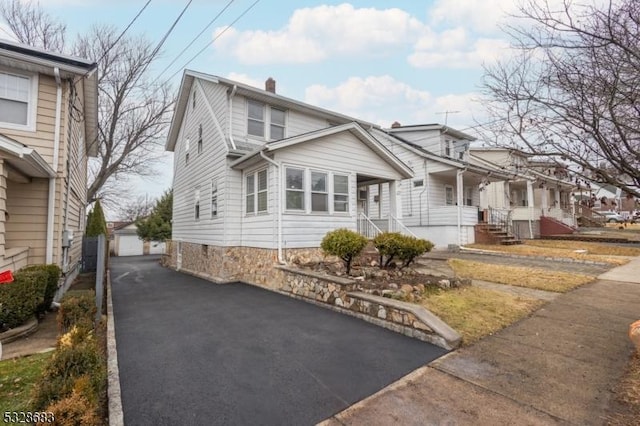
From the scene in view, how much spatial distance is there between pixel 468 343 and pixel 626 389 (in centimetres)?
165

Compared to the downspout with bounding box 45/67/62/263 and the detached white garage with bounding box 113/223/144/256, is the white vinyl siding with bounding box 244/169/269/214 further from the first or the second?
the detached white garage with bounding box 113/223/144/256

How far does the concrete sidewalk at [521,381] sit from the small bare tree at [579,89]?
2147mm

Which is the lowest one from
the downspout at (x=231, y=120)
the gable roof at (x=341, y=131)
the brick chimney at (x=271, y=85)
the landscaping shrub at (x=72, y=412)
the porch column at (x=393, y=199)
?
the landscaping shrub at (x=72, y=412)

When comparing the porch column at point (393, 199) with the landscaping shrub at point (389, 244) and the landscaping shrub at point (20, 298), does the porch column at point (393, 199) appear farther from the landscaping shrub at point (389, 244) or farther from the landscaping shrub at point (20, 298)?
the landscaping shrub at point (20, 298)

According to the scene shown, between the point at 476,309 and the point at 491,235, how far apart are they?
11316 mm

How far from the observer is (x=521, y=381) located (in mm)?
3471

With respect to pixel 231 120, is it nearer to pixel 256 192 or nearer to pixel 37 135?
pixel 256 192

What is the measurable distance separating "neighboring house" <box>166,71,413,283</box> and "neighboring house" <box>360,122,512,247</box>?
11.5 feet

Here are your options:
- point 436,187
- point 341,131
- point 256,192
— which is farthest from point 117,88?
point 436,187

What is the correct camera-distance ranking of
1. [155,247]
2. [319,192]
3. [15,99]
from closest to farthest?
[15,99] < [319,192] < [155,247]

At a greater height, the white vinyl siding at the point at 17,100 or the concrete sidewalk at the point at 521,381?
the white vinyl siding at the point at 17,100

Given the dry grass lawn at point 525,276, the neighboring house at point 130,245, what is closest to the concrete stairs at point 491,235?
the dry grass lawn at point 525,276

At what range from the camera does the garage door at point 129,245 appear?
101 feet

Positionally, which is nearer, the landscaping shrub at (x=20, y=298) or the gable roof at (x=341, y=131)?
the landscaping shrub at (x=20, y=298)
